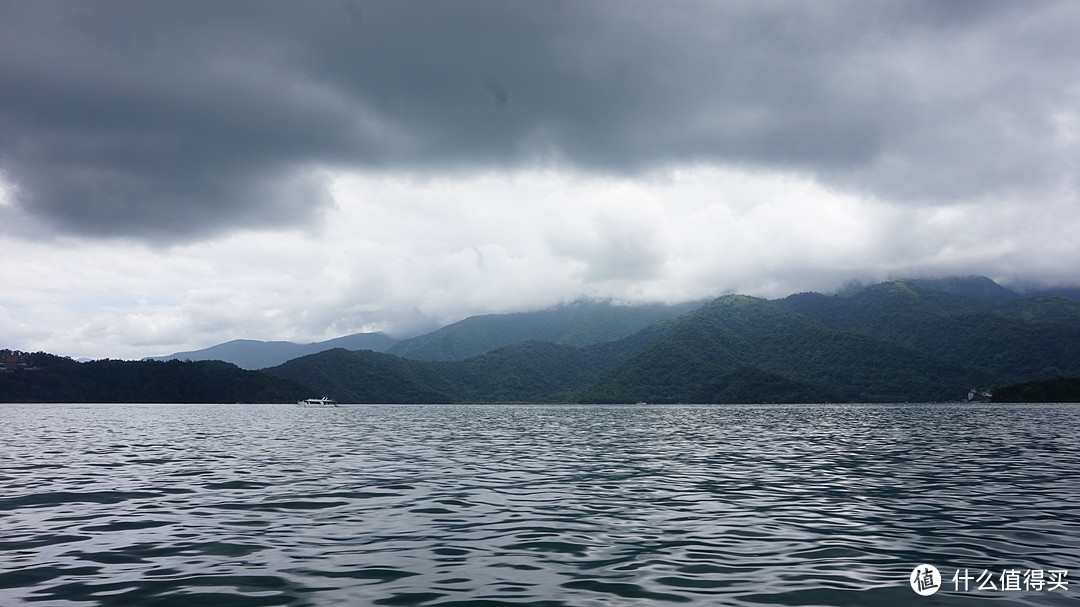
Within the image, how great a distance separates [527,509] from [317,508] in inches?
310

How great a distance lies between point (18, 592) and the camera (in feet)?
42.0

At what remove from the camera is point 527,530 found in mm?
19641

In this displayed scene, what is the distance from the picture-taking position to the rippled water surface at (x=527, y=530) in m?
13.3

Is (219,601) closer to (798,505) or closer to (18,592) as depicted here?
(18,592)

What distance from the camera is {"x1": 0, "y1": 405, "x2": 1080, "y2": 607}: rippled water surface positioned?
13.3 metres

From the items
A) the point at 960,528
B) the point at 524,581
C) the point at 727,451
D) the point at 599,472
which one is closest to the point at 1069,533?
the point at 960,528

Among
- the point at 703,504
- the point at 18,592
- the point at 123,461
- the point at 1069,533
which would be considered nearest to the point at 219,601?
the point at 18,592

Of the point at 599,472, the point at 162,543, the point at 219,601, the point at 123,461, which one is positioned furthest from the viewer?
the point at 123,461

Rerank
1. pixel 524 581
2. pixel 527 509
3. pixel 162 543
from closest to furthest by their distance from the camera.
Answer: pixel 524 581, pixel 162 543, pixel 527 509

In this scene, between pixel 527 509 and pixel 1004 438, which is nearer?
pixel 527 509

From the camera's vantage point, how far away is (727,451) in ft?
157

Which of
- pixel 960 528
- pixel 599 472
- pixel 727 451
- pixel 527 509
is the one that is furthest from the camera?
pixel 727 451

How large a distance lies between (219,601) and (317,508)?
11.3 metres

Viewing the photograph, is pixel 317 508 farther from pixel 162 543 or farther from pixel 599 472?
pixel 599 472
